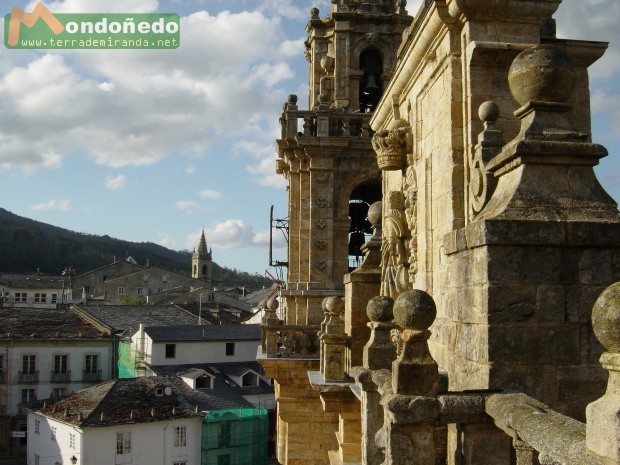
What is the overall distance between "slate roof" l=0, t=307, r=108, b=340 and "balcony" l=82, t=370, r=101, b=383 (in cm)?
201

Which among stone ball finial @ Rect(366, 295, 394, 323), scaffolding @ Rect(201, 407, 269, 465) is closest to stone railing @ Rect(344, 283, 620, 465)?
stone ball finial @ Rect(366, 295, 394, 323)

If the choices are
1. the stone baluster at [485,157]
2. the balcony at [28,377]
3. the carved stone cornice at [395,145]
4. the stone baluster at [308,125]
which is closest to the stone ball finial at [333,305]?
the carved stone cornice at [395,145]

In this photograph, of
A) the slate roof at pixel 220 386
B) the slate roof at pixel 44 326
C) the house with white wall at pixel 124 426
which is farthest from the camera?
the slate roof at pixel 44 326

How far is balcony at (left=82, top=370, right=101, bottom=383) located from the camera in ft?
138

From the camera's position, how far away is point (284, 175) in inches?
839

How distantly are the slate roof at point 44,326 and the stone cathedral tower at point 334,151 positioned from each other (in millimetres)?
25820

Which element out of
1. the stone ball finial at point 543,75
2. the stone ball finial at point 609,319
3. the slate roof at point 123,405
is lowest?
the slate roof at point 123,405

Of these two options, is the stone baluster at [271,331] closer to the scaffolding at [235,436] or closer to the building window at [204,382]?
the scaffolding at [235,436]

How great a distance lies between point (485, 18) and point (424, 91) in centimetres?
146

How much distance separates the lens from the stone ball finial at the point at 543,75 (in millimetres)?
4973

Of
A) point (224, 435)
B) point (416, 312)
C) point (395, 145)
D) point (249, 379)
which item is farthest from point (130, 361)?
point (416, 312)

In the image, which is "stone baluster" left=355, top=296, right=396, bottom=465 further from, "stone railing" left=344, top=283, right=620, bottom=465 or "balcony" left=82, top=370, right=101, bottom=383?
"balcony" left=82, top=370, right=101, bottom=383

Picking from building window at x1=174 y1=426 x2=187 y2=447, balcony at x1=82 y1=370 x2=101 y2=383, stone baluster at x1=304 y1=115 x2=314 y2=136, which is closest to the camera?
stone baluster at x1=304 y1=115 x2=314 y2=136

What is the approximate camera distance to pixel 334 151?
19.0 metres
